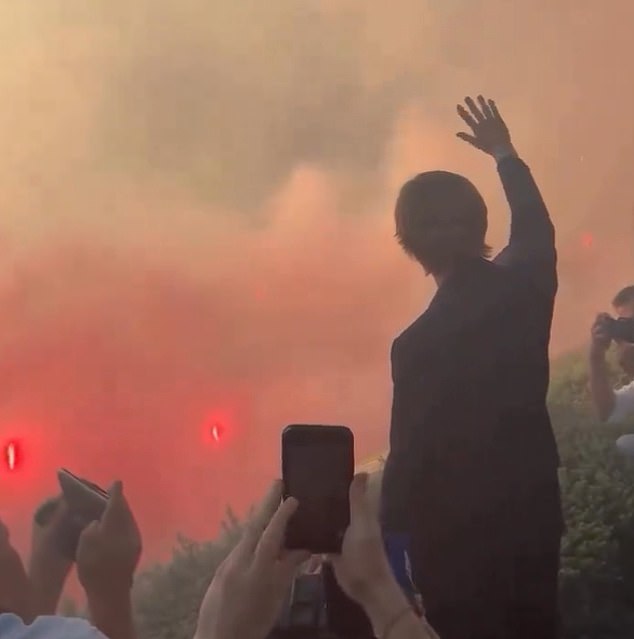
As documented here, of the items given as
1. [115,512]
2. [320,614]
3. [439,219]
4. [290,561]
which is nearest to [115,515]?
[115,512]

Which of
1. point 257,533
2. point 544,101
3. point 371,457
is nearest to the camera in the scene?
point 257,533

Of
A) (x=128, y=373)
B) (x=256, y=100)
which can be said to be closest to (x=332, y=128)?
(x=256, y=100)

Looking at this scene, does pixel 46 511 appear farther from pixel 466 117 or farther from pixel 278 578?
pixel 466 117

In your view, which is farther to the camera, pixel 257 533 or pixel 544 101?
pixel 544 101

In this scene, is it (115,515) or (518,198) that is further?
(518,198)

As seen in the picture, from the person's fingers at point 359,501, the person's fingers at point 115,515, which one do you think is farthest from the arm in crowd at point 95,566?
the person's fingers at point 359,501

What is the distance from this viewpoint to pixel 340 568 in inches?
23.1

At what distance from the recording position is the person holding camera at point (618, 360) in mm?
1078

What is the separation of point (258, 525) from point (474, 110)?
0.70m

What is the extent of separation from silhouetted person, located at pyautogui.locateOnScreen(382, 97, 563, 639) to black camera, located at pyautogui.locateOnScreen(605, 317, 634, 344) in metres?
0.09

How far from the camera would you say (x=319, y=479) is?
79 cm

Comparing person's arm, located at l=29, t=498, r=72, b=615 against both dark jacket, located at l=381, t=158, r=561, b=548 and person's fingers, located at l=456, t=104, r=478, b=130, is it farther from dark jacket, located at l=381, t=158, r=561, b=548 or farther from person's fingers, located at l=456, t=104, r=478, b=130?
person's fingers, located at l=456, t=104, r=478, b=130

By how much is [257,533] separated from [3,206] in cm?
64

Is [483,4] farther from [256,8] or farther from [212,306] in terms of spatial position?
[212,306]
